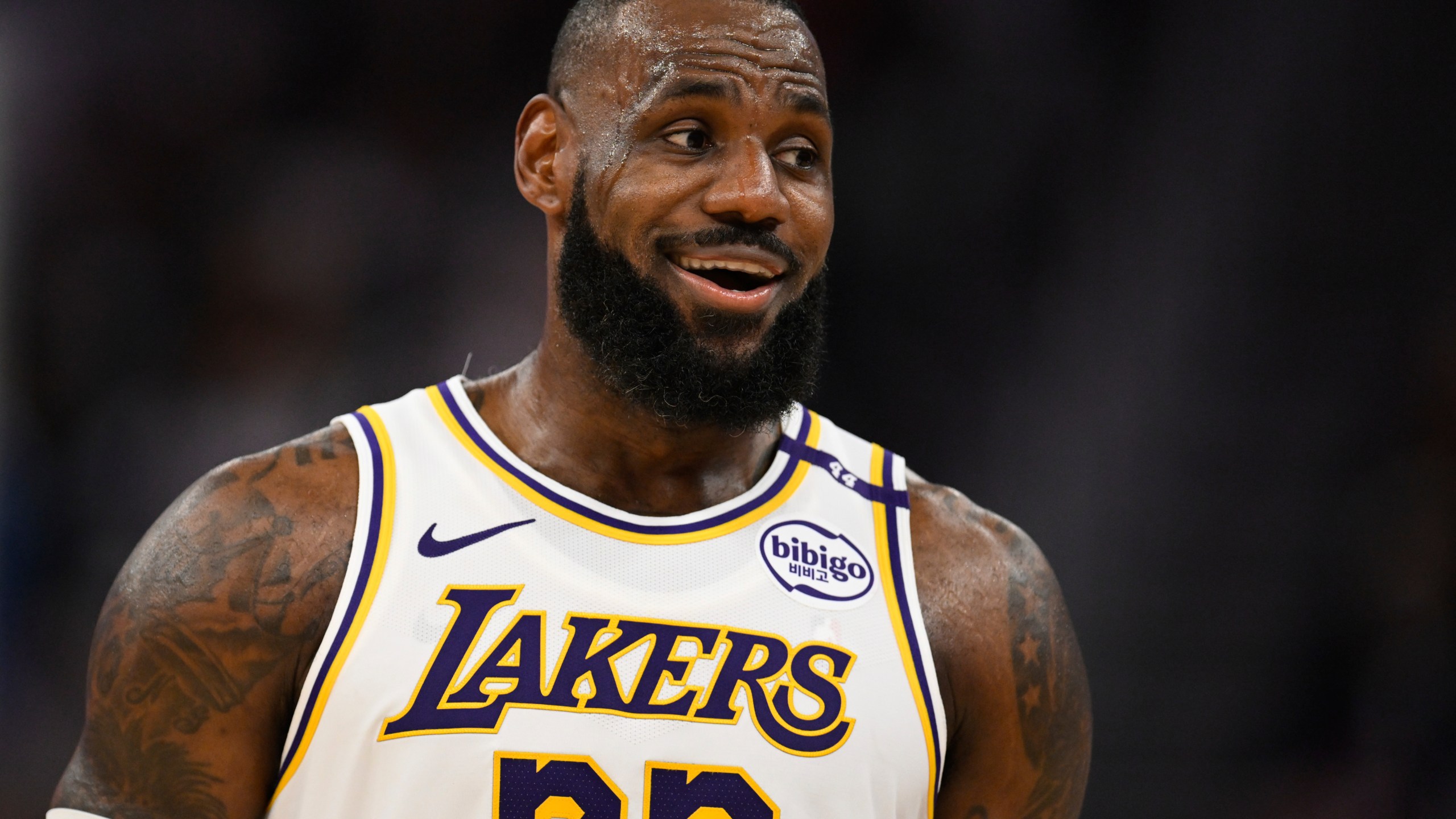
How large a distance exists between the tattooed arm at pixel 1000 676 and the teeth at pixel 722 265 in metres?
0.57

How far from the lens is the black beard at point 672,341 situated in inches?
92.8

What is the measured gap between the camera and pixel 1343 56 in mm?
4953

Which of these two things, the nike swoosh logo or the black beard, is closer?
the nike swoosh logo

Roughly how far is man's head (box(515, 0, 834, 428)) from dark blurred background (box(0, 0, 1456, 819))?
2667 mm

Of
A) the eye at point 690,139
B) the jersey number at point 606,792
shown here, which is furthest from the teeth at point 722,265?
the jersey number at point 606,792

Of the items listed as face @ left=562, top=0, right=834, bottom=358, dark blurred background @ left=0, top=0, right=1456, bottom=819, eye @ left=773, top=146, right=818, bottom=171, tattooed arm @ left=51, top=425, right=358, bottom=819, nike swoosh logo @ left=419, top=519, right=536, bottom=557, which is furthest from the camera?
dark blurred background @ left=0, top=0, right=1456, bottom=819

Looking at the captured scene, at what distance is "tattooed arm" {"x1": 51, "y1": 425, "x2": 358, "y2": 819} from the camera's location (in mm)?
2057

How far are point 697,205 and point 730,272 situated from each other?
0.51ft

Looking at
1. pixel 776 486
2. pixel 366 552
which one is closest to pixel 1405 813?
pixel 776 486

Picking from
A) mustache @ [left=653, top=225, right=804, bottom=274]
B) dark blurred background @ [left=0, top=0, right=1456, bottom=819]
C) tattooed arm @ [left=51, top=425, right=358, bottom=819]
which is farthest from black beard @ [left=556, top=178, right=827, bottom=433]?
dark blurred background @ [left=0, top=0, right=1456, bottom=819]

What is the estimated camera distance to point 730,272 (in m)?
2.41

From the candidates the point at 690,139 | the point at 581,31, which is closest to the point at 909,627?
the point at 690,139

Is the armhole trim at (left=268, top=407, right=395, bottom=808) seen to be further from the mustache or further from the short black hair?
the short black hair

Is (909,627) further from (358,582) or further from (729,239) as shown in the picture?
(358,582)
